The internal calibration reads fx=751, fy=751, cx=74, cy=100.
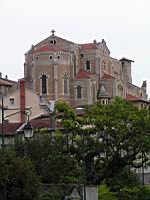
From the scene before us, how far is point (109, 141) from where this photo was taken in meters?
51.5

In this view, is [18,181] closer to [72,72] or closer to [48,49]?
[48,49]

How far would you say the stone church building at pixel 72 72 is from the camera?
131 m

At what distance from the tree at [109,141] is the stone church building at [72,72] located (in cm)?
7236

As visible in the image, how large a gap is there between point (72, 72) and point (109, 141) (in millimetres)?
84440

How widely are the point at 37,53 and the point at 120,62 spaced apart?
2691 centimetres

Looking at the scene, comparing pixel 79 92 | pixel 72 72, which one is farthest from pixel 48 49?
pixel 79 92

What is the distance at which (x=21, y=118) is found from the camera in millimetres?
106500

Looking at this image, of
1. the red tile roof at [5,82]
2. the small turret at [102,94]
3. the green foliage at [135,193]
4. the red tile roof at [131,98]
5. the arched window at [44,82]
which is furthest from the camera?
the red tile roof at [131,98]

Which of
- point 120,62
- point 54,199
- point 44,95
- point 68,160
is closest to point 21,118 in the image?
point 44,95

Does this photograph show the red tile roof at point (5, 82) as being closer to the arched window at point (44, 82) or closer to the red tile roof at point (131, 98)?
the arched window at point (44, 82)

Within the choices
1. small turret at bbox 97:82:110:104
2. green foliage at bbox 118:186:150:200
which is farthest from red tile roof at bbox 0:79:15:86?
green foliage at bbox 118:186:150:200

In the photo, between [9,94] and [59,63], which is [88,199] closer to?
[9,94]

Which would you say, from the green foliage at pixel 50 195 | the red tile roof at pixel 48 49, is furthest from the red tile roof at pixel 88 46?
the green foliage at pixel 50 195

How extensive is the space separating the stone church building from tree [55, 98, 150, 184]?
237 ft
